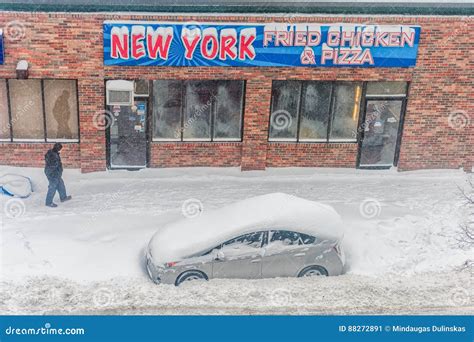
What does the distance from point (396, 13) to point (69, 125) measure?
9.37 m

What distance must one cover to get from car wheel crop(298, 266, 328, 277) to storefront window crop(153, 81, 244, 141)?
5.96m

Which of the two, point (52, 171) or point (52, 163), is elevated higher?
point (52, 163)

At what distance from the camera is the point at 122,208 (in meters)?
16.0

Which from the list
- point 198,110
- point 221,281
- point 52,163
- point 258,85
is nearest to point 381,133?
point 258,85

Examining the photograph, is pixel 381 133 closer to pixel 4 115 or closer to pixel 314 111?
pixel 314 111

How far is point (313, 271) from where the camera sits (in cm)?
1322

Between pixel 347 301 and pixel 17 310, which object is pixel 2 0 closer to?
pixel 17 310

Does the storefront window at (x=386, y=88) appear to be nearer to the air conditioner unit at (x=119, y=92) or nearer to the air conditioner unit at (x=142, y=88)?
the air conditioner unit at (x=142, y=88)

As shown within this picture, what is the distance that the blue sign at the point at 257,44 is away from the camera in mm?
16719

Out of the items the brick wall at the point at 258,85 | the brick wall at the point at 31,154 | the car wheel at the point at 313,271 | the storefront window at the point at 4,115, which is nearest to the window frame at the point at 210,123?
the brick wall at the point at 258,85

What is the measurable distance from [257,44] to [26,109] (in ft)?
21.4

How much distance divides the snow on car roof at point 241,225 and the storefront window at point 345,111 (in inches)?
193

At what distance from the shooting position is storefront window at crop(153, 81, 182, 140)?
17.5 meters

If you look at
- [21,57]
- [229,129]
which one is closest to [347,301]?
[229,129]
